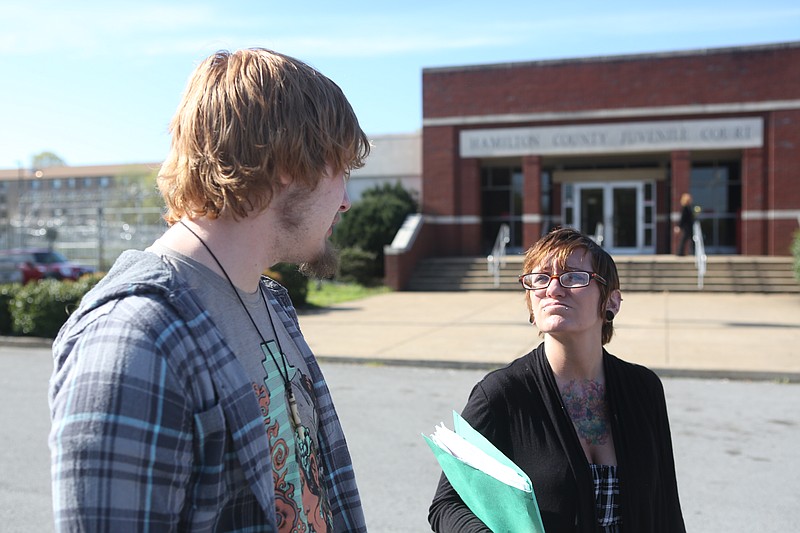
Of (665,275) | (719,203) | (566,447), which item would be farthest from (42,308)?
(719,203)

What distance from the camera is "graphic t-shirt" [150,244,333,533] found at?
146 centimetres

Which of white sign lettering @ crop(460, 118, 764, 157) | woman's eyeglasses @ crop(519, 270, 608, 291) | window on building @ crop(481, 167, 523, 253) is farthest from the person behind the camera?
window on building @ crop(481, 167, 523, 253)

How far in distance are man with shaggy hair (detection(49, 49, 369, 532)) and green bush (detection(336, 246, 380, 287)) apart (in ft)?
70.4

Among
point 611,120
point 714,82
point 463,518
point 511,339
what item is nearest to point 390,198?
point 611,120

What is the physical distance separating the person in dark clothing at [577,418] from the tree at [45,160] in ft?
449

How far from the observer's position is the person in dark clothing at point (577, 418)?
2.28 m

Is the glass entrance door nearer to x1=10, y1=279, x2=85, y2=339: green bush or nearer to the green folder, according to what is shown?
x1=10, y1=279, x2=85, y2=339: green bush

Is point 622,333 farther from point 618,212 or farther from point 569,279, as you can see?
point 618,212

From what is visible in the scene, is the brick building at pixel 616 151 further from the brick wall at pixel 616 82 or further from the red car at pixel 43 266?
the red car at pixel 43 266

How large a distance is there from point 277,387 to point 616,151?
24.0m

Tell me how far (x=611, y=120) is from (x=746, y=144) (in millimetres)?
4106

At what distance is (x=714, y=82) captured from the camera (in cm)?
2305

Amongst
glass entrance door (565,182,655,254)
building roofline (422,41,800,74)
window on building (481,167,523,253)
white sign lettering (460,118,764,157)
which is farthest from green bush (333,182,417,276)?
glass entrance door (565,182,655,254)

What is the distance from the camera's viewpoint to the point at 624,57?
23.7m
